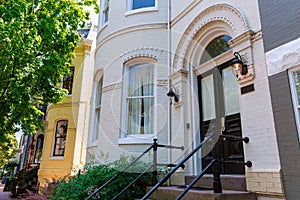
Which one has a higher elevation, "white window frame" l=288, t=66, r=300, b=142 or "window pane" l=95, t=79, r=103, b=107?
"window pane" l=95, t=79, r=103, b=107

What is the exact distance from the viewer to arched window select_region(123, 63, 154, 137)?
655 centimetres

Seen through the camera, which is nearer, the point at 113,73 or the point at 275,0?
the point at 275,0

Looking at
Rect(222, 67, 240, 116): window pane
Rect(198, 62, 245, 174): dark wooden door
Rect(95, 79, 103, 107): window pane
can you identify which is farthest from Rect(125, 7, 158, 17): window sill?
Rect(222, 67, 240, 116): window pane

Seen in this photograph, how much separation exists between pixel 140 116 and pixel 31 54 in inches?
176

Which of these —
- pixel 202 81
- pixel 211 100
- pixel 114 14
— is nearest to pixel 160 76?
pixel 202 81

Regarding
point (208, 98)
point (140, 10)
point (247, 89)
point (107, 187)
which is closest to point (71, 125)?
point (140, 10)

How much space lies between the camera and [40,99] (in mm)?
9758

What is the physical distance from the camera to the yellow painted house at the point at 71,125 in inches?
452

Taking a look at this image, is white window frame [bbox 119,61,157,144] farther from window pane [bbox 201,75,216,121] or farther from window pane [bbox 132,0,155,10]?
window pane [bbox 132,0,155,10]

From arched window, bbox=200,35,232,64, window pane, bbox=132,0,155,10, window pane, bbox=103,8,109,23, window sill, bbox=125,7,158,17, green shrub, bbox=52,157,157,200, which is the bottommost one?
green shrub, bbox=52,157,157,200

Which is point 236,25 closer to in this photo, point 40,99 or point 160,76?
point 160,76

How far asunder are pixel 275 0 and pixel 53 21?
8095 millimetres

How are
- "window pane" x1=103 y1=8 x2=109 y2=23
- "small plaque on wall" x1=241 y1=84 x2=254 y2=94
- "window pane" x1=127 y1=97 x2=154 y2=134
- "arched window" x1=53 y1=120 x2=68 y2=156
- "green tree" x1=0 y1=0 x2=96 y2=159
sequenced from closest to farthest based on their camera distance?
"small plaque on wall" x1=241 y1=84 x2=254 y2=94 → "window pane" x1=127 y1=97 x2=154 y2=134 → "green tree" x1=0 y1=0 x2=96 y2=159 → "window pane" x1=103 y1=8 x2=109 y2=23 → "arched window" x1=53 y1=120 x2=68 y2=156

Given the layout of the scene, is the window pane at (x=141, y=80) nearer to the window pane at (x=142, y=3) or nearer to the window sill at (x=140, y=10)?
the window sill at (x=140, y=10)
